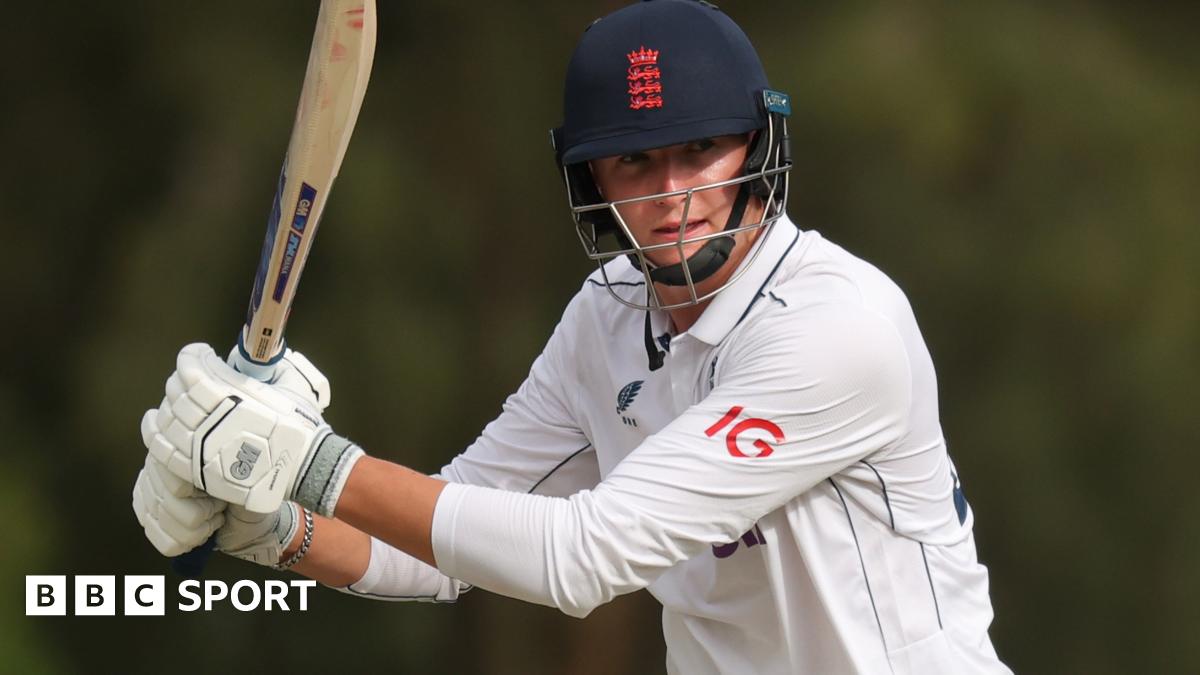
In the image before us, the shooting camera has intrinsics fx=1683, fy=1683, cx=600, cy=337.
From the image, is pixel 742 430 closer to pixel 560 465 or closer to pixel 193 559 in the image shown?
pixel 560 465

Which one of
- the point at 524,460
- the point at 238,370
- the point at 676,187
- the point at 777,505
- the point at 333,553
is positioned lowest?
the point at 333,553

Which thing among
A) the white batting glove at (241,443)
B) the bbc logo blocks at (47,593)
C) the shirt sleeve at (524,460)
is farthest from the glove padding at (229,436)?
the bbc logo blocks at (47,593)

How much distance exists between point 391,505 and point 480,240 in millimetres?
1962

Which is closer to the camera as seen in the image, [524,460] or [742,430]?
[742,430]

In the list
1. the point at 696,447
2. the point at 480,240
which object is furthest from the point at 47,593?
the point at 696,447

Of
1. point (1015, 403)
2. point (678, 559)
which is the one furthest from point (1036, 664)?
point (678, 559)

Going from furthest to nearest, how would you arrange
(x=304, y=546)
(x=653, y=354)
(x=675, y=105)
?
(x=304, y=546)
(x=653, y=354)
(x=675, y=105)

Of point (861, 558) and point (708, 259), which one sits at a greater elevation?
point (708, 259)

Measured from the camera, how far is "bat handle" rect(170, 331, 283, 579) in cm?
207

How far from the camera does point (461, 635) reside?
400cm

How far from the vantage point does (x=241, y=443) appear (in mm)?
1944

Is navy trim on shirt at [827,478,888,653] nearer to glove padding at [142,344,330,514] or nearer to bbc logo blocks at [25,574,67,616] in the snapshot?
glove padding at [142,344,330,514]

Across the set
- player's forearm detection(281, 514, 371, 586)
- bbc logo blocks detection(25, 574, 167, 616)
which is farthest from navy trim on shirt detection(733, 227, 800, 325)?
bbc logo blocks detection(25, 574, 167, 616)

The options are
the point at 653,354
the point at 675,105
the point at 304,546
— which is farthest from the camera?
the point at 304,546
